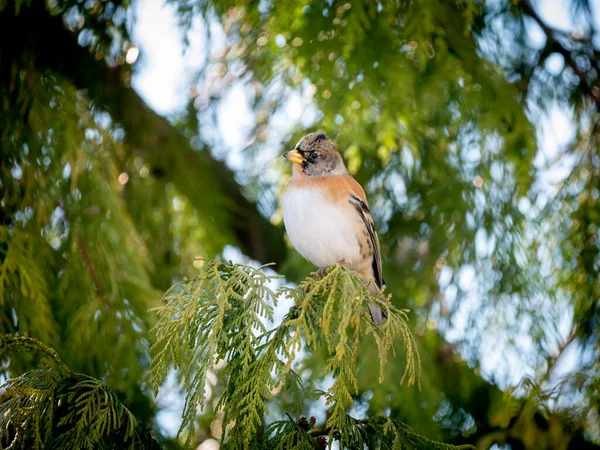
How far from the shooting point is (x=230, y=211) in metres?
4.57

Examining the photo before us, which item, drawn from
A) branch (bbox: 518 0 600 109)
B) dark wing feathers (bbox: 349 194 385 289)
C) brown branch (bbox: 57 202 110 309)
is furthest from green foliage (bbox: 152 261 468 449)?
branch (bbox: 518 0 600 109)

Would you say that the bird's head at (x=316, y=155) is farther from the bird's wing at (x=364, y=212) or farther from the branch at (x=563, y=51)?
the branch at (x=563, y=51)

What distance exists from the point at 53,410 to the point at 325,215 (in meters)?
1.56

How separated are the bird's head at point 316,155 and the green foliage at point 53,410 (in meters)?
1.70

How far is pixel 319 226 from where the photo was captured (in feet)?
9.76

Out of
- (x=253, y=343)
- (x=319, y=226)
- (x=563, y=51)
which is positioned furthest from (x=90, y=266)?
(x=563, y=51)

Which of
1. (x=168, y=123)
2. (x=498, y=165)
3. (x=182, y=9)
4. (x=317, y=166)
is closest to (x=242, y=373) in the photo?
(x=317, y=166)

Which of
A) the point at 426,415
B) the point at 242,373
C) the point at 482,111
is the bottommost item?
the point at 426,415

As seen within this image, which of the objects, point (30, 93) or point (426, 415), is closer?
point (30, 93)

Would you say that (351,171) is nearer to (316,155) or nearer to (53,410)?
(316,155)

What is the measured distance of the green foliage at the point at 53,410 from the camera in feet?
5.62

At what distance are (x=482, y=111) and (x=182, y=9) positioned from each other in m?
1.66

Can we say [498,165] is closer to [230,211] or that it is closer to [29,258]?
[230,211]

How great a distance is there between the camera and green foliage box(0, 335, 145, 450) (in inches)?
67.4
